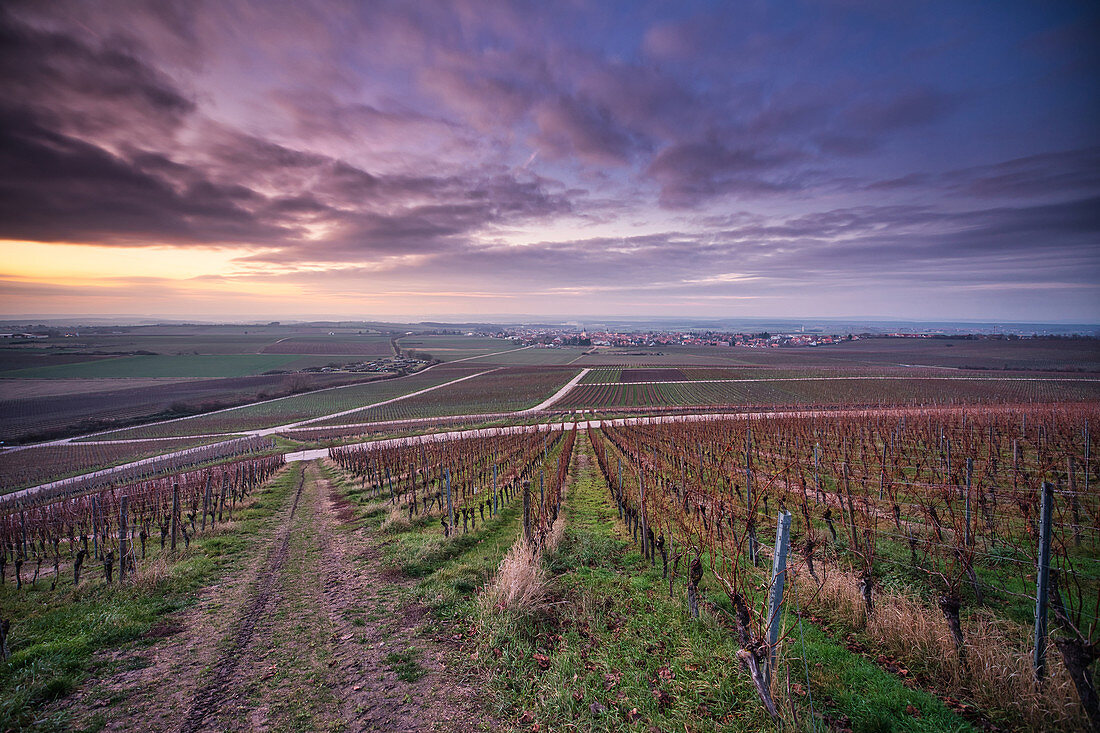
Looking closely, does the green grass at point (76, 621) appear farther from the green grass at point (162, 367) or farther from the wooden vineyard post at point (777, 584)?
the green grass at point (162, 367)

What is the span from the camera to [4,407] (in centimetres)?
5653

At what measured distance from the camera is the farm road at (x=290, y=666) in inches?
180

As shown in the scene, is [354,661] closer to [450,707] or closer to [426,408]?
[450,707]

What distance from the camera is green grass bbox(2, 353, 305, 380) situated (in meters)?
85.6

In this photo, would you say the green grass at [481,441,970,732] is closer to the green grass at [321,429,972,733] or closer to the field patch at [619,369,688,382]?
the green grass at [321,429,972,733]

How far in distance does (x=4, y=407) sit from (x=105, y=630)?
285 ft

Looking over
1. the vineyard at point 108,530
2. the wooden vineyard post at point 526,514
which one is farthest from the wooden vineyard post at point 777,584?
the vineyard at point 108,530

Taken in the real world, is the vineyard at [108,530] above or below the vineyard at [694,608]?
below

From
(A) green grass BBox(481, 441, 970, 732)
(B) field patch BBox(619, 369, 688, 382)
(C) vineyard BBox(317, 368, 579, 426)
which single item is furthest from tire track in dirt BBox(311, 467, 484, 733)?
(B) field patch BBox(619, 369, 688, 382)

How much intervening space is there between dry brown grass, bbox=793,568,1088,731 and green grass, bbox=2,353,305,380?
11599 centimetres

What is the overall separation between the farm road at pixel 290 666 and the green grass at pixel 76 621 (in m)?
0.30

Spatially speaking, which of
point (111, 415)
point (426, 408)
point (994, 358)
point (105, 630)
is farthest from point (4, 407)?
point (994, 358)

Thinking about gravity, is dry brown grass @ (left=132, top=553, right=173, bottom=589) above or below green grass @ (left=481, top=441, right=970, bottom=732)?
below

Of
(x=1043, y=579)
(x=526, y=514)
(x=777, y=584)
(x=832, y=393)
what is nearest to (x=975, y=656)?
(x=1043, y=579)
